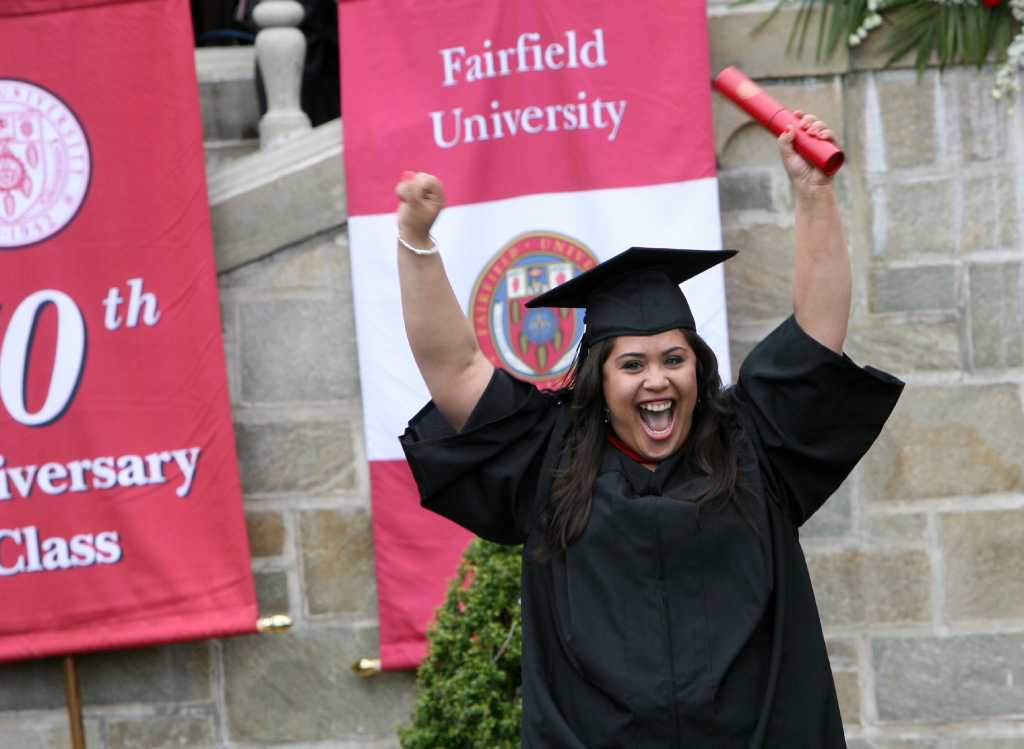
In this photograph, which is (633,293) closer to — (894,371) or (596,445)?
(596,445)

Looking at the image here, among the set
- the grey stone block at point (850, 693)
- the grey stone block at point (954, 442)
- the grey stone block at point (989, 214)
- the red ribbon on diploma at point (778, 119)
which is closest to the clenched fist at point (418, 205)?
the red ribbon on diploma at point (778, 119)

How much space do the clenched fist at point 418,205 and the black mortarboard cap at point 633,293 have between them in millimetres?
292

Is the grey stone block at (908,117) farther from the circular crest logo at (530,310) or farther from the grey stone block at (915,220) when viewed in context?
the circular crest logo at (530,310)

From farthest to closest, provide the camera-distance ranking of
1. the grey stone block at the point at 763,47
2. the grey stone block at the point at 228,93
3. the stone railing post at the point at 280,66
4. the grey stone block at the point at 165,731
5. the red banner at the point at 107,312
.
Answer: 1. the grey stone block at the point at 228,93
2. the stone railing post at the point at 280,66
3. the grey stone block at the point at 165,731
4. the grey stone block at the point at 763,47
5. the red banner at the point at 107,312

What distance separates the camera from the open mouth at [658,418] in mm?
3154

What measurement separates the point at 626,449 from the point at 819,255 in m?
0.54

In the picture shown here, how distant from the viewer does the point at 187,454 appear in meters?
5.29

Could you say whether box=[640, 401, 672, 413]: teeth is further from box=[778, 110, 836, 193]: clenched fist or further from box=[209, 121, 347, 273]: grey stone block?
box=[209, 121, 347, 273]: grey stone block

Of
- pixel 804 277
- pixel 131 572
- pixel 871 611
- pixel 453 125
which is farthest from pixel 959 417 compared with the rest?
pixel 131 572

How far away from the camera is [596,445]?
3.20m

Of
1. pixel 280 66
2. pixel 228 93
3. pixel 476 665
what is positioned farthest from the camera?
pixel 228 93

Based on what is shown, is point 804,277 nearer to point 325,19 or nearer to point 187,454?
point 187,454

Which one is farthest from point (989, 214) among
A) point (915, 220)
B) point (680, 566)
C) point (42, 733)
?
point (42, 733)

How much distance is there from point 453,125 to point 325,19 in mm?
1477
